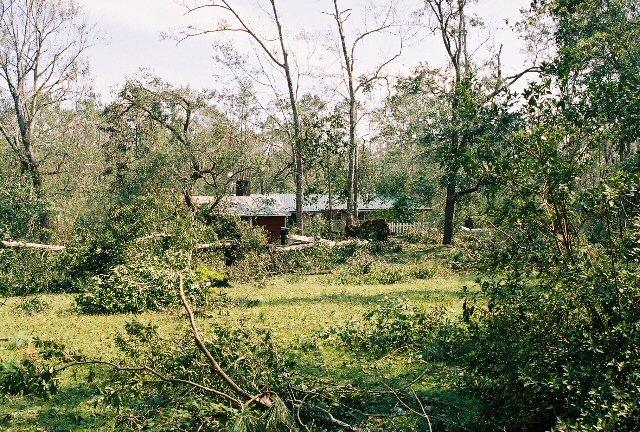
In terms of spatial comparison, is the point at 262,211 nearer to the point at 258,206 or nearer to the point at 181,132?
the point at 258,206

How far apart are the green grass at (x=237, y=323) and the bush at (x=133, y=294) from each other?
1.44 ft

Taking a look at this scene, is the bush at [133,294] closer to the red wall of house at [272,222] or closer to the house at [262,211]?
the house at [262,211]

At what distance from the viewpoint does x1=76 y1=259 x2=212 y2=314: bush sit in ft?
40.8

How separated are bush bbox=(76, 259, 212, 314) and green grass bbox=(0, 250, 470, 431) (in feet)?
1.44

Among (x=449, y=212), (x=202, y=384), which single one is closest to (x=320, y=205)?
(x=449, y=212)

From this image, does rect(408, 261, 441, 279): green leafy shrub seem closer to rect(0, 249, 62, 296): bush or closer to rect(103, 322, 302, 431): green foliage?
rect(0, 249, 62, 296): bush

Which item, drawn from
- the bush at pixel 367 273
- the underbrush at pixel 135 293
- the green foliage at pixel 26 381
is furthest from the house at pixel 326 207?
the green foliage at pixel 26 381

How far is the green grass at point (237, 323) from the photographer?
604 cm

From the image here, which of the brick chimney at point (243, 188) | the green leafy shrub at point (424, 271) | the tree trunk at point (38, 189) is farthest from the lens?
the brick chimney at point (243, 188)

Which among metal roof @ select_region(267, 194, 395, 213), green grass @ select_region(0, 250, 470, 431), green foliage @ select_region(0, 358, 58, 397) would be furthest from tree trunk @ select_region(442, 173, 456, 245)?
green foliage @ select_region(0, 358, 58, 397)

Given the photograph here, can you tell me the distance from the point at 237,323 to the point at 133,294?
11.3ft

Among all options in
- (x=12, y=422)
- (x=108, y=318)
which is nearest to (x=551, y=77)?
(x=12, y=422)

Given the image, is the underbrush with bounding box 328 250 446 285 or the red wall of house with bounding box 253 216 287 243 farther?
the red wall of house with bounding box 253 216 287 243

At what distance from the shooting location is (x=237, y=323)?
10.5 m
